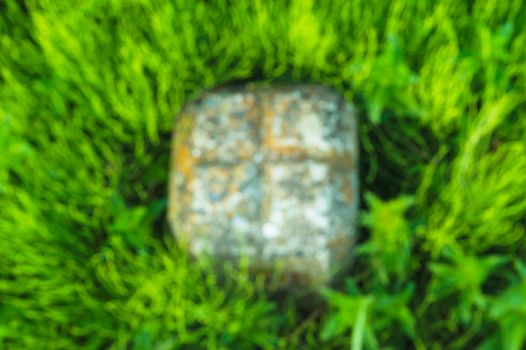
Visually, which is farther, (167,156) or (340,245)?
(167,156)

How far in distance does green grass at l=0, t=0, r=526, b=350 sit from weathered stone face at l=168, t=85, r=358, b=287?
0.21 ft

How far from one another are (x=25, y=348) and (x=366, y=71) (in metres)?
0.96

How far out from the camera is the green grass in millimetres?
1287

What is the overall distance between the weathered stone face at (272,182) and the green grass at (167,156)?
6cm

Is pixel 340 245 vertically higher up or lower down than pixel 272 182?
lower down

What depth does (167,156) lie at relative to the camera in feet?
4.87

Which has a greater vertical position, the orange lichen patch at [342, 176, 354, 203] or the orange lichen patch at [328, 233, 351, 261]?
the orange lichen patch at [342, 176, 354, 203]

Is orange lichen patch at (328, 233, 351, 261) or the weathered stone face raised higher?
the weathered stone face

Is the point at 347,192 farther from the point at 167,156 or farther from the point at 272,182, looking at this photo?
the point at 167,156

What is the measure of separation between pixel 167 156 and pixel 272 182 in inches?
12.5

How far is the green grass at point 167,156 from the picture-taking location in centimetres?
129

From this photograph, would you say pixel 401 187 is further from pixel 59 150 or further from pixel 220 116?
pixel 59 150

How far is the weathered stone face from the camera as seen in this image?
1284mm

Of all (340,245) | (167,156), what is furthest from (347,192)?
(167,156)
